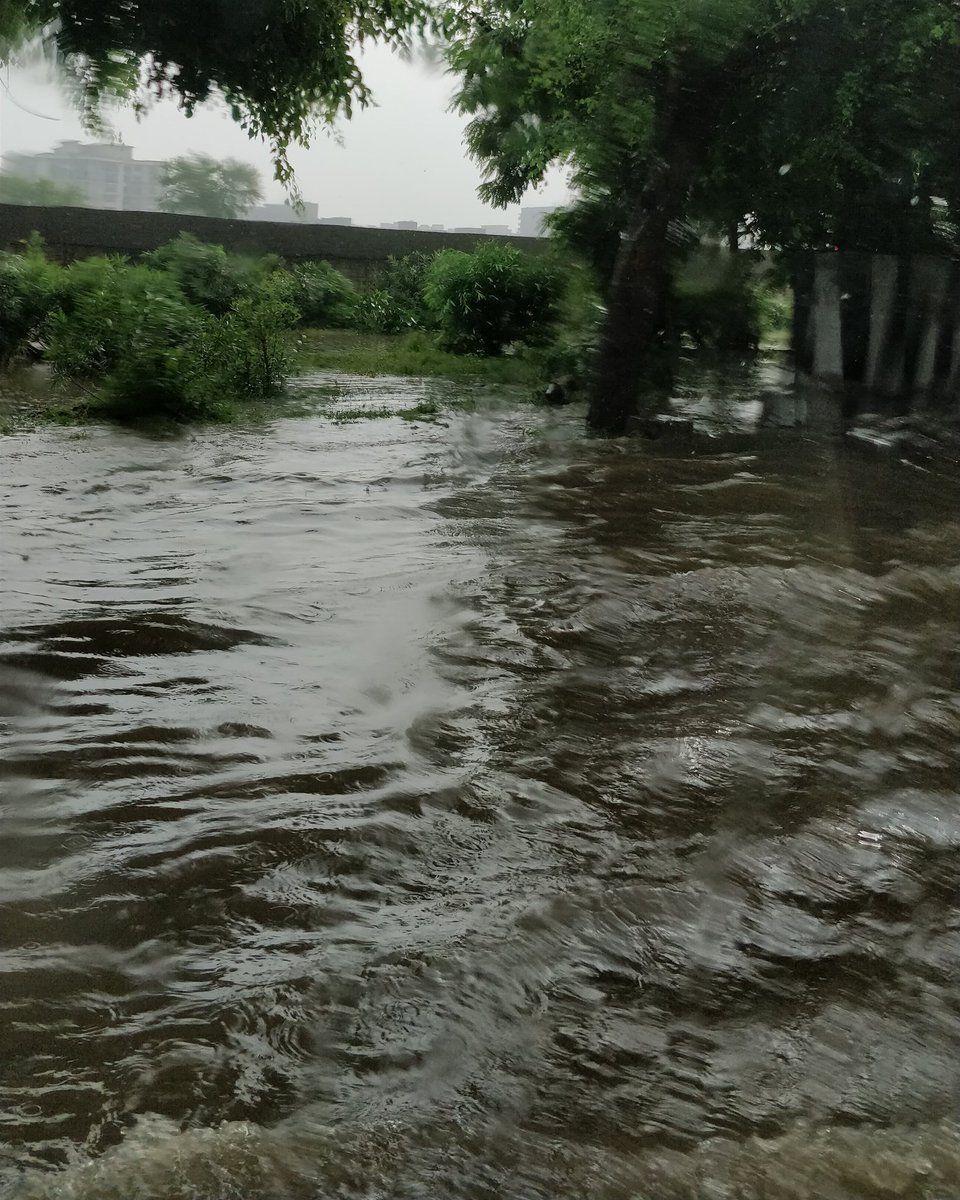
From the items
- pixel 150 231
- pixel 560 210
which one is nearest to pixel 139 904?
pixel 560 210

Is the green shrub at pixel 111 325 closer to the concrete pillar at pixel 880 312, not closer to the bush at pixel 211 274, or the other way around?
the bush at pixel 211 274

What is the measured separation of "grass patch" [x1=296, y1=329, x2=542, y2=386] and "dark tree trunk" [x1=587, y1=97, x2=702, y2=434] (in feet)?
13.2

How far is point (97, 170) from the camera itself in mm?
5934

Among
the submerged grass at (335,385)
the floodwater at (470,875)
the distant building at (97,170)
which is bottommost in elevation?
the floodwater at (470,875)

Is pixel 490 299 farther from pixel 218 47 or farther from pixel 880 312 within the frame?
pixel 218 47

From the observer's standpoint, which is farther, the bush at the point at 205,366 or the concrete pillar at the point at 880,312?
the concrete pillar at the point at 880,312

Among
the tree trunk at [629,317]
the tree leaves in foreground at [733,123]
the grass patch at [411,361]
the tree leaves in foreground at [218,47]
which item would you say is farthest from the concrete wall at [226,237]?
the tree leaves in foreground at [218,47]

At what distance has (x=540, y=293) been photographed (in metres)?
18.5

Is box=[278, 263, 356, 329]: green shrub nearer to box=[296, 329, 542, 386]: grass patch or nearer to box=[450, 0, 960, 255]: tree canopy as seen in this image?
box=[296, 329, 542, 386]: grass patch

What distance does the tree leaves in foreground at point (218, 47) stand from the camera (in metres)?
4.03

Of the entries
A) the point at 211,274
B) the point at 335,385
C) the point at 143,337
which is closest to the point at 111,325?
the point at 143,337

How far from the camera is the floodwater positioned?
2.28m

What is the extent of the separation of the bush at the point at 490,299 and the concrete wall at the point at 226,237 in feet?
5.81

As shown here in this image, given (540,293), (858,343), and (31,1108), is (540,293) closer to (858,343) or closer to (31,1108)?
(858,343)
